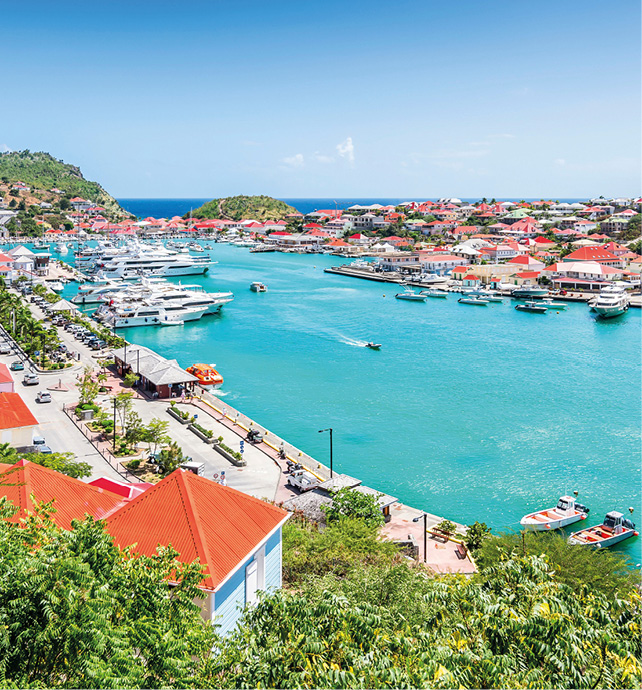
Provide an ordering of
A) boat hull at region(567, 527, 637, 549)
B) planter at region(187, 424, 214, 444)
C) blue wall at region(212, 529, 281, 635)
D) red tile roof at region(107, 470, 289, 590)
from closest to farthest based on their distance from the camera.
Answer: blue wall at region(212, 529, 281, 635)
red tile roof at region(107, 470, 289, 590)
boat hull at region(567, 527, 637, 549)
planter at region(187, 424, 214, 444)

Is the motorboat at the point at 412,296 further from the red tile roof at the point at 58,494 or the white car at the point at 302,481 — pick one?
the red tile roof at the point at 58,494

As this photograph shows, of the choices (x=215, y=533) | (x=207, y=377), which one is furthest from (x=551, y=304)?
(x=215, y=533)

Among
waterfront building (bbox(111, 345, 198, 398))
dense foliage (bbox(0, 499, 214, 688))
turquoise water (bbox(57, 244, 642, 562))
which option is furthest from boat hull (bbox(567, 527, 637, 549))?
waterfront building (bbox(111, 345, 198, 398))

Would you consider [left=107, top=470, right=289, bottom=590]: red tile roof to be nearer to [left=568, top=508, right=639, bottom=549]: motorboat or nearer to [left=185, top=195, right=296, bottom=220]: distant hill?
[left=568, top=508, right=639, bottom=549]: motorboat

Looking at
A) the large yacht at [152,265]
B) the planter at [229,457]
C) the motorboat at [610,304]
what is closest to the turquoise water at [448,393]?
the motorboat at [610,304]

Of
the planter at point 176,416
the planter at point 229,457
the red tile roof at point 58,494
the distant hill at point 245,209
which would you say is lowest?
the planter at point 229,457
